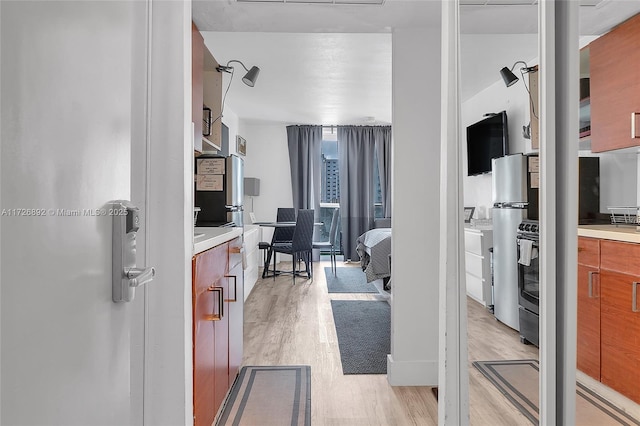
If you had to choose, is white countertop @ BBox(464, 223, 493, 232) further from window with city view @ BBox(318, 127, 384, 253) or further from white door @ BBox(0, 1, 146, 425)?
window with city view @ BBox(318, 127, 384, 253)

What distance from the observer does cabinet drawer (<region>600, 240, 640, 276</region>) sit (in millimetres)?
533

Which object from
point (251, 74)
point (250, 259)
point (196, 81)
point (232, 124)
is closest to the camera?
point (196, 81)

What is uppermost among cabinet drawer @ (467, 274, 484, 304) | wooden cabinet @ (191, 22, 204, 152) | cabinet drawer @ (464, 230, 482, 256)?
wooden cabinet @ (191, 22, 204, 152)

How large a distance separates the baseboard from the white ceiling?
5.47ft

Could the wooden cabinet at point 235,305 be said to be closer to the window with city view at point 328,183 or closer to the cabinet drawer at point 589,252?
the cabinet drawer at point 589,252

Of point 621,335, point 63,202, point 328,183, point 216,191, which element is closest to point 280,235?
point 328,183

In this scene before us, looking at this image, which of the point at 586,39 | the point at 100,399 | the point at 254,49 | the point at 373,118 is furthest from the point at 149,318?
the point at 373,118

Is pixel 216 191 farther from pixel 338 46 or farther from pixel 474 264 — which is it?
pixel 474 264

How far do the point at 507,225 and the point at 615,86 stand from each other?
0.55 meters

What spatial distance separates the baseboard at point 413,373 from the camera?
241cm

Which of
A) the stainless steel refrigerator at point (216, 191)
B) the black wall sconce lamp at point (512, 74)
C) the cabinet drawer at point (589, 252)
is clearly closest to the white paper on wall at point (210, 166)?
the stainless steel refrigerator at point (216, 191)

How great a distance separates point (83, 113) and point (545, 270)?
92cm

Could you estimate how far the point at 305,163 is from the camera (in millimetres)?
7316

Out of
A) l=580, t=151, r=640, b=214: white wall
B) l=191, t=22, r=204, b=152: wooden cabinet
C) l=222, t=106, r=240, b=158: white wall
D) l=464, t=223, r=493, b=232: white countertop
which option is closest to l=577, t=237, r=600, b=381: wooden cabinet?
l=580, t=151, r=640, b=214: white wall
